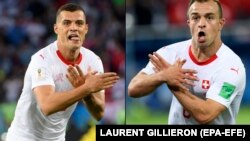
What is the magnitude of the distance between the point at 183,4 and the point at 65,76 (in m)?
4.11

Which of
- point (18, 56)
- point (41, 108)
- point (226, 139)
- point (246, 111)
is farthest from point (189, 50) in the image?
point (18, 56)

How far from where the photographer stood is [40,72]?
403 centimetres

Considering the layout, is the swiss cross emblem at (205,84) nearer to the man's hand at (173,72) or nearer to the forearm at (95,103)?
the man's hand at (173,72)

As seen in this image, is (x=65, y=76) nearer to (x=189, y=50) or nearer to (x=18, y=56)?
(x=189, y=50)

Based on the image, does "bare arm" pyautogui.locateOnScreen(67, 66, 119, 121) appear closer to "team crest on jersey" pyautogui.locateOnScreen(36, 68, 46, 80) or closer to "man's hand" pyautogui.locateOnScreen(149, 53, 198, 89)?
"team crest on jersey" pyautogui.locateOnScreen(36, 68, 46, 80)

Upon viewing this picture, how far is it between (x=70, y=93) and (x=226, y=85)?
1071mm

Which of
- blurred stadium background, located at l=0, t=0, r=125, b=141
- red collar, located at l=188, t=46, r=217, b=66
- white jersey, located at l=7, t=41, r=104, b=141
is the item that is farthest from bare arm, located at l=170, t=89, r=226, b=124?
blurred stadium background, located at l=0, t=0, r=125, b=141

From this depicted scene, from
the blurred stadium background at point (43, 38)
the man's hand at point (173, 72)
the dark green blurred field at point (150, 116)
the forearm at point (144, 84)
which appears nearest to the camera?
the man's hand at point (173, 72)

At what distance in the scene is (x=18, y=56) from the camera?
856 cm

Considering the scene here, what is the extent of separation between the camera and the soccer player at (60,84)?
3.85 metres

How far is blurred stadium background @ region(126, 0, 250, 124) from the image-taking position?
7.02 metres

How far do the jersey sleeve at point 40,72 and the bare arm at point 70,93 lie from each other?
1.8 inches

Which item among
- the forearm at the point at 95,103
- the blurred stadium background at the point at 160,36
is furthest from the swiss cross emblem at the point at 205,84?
the blurred stadium background at the point at 160,36

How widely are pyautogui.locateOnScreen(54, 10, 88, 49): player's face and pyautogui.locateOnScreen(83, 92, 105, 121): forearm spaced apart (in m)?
0.40
